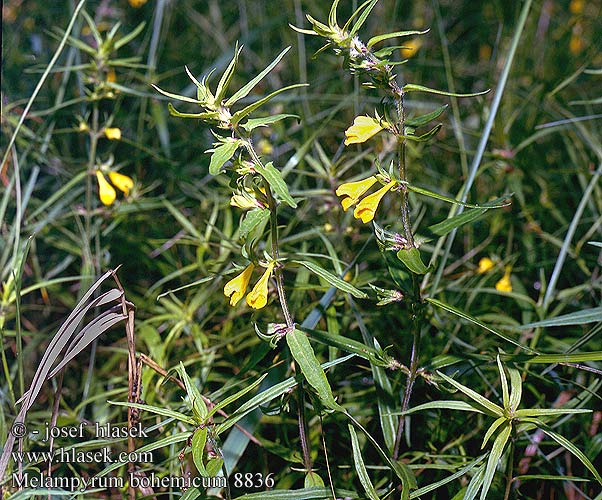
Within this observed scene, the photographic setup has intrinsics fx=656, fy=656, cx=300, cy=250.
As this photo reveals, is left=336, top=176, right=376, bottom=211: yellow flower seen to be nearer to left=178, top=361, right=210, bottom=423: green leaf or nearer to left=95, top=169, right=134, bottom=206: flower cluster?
left=178, top=361, right=210, bottom=423: green leaf

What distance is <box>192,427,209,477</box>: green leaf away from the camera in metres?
0.58

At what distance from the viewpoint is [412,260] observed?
25.3 inches

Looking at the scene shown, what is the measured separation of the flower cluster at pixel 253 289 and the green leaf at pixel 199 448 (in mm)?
126

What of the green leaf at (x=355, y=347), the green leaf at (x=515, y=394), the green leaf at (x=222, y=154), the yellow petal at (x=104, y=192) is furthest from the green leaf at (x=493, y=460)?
the yellow petal at (x=104, y=192)

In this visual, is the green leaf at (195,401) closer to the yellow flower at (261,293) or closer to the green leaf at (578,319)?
the yellow flower at (261,293)

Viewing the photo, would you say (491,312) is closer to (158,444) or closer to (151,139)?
(158,444)

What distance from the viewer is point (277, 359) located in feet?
2.75

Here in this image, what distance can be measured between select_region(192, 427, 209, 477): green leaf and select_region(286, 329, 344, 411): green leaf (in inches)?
4.4

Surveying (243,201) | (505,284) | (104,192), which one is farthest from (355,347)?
(104,192)

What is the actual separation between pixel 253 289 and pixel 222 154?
0.14 m

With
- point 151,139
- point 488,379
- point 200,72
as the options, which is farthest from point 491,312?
point 200,72

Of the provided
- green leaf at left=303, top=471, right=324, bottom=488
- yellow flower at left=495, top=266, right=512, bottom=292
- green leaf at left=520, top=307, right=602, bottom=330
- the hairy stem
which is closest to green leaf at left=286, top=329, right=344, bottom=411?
the hairy stem

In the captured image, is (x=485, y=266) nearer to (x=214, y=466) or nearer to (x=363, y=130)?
(x=363, y=130)

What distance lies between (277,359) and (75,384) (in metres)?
0.39
